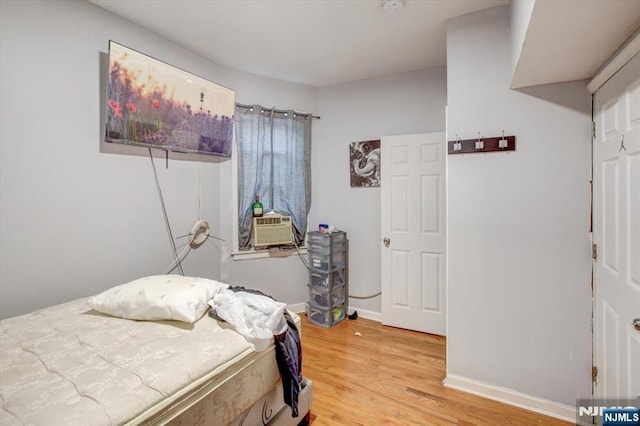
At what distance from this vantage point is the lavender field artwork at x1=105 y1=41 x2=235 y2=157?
195 cm

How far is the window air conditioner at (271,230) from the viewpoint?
309cm

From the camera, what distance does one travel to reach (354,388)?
209 centimetres

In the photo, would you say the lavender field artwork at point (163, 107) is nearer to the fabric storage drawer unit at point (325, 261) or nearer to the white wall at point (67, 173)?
the white wall at point (67, 173)

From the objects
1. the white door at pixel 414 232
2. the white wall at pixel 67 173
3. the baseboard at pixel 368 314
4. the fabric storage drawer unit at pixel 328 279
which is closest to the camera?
the white wall at pixel 67 173

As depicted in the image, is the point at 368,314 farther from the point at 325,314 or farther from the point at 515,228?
the point at 515,228

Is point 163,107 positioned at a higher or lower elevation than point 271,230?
higher

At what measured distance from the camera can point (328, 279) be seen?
3.12 meters

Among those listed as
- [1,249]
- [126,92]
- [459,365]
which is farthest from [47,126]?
[459,365]

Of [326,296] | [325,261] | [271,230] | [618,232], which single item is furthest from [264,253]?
[618,232]

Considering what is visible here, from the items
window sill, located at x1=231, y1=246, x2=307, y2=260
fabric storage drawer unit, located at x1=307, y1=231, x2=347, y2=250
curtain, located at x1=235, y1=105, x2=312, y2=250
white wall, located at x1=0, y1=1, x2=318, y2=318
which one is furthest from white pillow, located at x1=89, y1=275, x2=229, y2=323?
fabric storage drawer unit, located at x1=307, y1=231, x2=347, y2=250

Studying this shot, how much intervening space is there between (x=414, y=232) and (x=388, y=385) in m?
1.43

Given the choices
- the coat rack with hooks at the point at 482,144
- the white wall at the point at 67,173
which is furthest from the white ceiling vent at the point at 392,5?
the white wall at the point at 67,173

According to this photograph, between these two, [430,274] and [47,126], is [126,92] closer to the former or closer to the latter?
[47,126]

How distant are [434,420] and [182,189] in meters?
2.52
